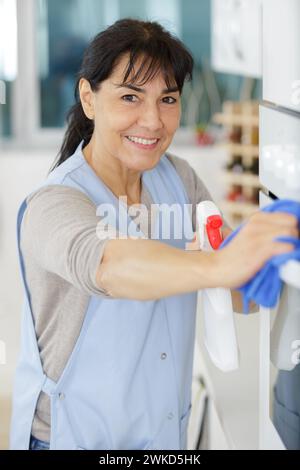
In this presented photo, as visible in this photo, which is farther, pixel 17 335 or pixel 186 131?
pixel 186 131

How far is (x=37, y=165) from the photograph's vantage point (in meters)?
2.41

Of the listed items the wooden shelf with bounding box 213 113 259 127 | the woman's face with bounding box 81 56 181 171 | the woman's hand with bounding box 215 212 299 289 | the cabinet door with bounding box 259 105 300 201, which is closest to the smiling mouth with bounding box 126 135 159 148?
the woman's face with bounding box 81 56 181 171

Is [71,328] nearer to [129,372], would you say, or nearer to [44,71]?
[129,372]

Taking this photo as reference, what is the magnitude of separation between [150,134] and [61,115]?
6.57 ft

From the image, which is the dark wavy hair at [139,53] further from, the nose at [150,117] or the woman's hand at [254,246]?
the woman's hand at [254,246]

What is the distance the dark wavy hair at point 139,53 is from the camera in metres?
0.68

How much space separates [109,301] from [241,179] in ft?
5.68

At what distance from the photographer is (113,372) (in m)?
0.72

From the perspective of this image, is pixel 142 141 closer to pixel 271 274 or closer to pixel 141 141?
pixel 141 141

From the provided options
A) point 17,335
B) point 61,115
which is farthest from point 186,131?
point 17,335

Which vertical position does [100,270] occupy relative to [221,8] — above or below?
below

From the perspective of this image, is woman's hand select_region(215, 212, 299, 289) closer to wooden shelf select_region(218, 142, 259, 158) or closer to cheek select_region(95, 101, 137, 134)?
cheek select_region(95, 101, 137, 134)

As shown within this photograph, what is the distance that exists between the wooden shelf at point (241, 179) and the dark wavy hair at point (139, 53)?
62.7 inches

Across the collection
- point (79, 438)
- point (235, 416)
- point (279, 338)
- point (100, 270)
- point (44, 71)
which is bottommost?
point (235, 416)
